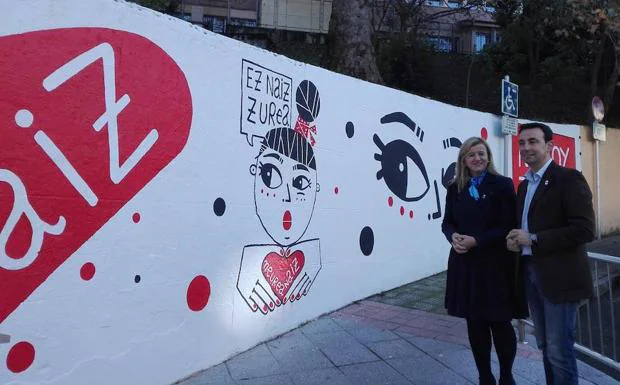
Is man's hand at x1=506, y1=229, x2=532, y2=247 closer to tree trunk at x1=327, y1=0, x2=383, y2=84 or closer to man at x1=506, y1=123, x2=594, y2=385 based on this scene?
man at x1=506, y1=123, x2=594, y2=385

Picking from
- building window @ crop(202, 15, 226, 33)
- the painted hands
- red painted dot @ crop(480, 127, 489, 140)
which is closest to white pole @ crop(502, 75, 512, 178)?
red painted dot @ crop(480, 127, 489, 140)

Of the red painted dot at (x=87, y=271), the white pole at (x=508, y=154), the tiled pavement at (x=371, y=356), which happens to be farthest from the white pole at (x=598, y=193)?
the red painted dot at (x=87, y=271)

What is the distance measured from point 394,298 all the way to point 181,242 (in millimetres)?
3171

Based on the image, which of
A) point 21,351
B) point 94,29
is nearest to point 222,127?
point 94,29

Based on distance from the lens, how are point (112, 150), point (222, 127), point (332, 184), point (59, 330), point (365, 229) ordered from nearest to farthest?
point (59, 330) < point (112, 150) < point (222, 127) < point (332, 184) < point (365, 229)

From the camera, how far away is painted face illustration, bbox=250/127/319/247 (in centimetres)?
463

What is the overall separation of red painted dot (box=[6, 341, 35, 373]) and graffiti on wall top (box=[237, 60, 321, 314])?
1.74 m

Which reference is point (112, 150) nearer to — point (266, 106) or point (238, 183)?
point (238, 183)

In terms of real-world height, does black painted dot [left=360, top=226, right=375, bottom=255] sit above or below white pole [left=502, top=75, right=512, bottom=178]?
below

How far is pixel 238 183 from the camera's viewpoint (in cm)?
436

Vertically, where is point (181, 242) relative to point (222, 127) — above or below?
below

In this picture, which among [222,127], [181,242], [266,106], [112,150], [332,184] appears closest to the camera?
[112,150]

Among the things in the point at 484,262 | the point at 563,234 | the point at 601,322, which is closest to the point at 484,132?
the point at 601,322

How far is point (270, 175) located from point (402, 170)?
8.12ft
